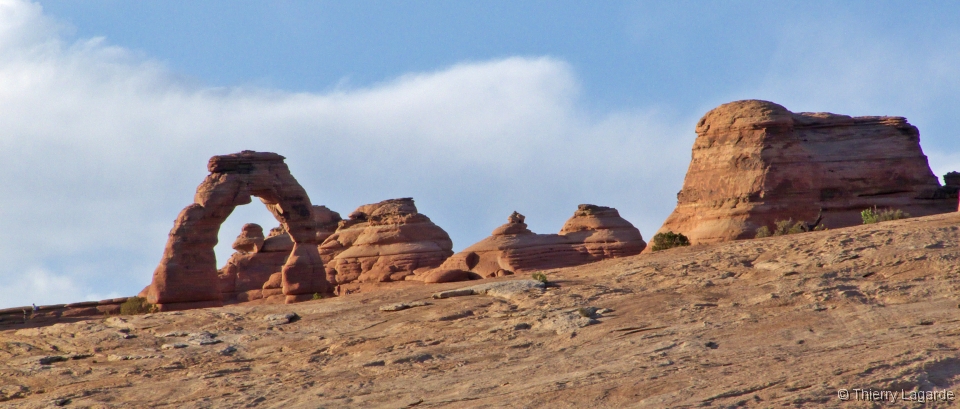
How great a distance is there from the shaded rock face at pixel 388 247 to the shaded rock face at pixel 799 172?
1152 cm

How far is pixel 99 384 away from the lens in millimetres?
11398

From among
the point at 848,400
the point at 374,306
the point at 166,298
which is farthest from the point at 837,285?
the point at 166,298

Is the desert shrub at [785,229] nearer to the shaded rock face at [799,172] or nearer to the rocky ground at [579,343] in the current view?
the shaded rock face at [799,172]

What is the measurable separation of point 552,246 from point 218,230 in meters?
13.0

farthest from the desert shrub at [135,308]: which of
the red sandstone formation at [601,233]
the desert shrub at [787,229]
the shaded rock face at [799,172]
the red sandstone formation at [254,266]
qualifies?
the desert shrub at [787,229]

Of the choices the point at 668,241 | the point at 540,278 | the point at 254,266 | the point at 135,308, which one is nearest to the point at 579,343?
the point at 540,278

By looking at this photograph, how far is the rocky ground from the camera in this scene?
31.2 feet

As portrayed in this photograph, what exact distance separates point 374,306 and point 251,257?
27929mm

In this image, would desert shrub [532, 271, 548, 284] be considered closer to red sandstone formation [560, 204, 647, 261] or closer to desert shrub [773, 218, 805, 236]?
desert shrub [773, 218, 805, 236]

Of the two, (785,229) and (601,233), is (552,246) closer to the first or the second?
(601,233)

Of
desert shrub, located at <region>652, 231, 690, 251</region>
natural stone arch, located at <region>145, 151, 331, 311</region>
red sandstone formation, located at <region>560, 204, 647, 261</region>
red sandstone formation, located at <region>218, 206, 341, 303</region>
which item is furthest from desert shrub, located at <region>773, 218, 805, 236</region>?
red sandstone formation, located at <region>218, 206, 341, 303</region>

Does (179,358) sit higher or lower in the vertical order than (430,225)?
lower

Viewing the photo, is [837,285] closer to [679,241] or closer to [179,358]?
[179,358]

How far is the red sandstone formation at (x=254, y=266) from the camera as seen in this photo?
37312 mm
